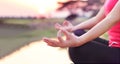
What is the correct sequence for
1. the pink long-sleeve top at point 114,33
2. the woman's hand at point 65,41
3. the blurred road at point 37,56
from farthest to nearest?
the blurred road at point 37,56 < the pink long-sleeve top at point 114,33 < the woman's hand at point 65,41

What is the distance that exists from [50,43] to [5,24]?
944mm

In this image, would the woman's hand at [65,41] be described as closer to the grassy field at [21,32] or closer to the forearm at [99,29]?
the forearm at [99,29]

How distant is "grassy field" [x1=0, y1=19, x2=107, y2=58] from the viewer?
2055 millimetres

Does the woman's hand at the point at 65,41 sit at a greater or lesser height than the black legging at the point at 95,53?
greater

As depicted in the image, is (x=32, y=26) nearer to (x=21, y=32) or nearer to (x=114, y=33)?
(x=21, y=32)

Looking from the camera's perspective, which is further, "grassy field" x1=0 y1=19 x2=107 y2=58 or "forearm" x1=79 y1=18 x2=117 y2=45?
"grassy field" x1=0 y1=19 x2=107 y2=58

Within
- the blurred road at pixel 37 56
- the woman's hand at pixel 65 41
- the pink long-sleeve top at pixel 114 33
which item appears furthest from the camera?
the blurred road at pixel 37 56

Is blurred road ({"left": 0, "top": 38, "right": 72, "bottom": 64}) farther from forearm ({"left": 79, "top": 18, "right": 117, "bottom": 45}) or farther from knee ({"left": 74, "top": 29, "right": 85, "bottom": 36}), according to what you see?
forearm ({"left": 79, "top": 18, "right": 117, "bottom": 45})

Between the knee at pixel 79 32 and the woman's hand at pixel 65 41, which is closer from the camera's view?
the woman's hand at pixel 65 41

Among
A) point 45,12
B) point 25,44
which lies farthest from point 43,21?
point 25,44

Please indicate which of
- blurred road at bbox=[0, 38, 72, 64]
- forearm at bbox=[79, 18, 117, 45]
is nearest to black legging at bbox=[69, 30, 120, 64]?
forearm at bbox=[79, 18, 117, 45]

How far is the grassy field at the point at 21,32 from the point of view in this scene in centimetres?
205

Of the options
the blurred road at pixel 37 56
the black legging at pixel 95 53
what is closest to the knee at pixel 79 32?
the black legging at pixel 95 53

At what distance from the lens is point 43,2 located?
209 cm
